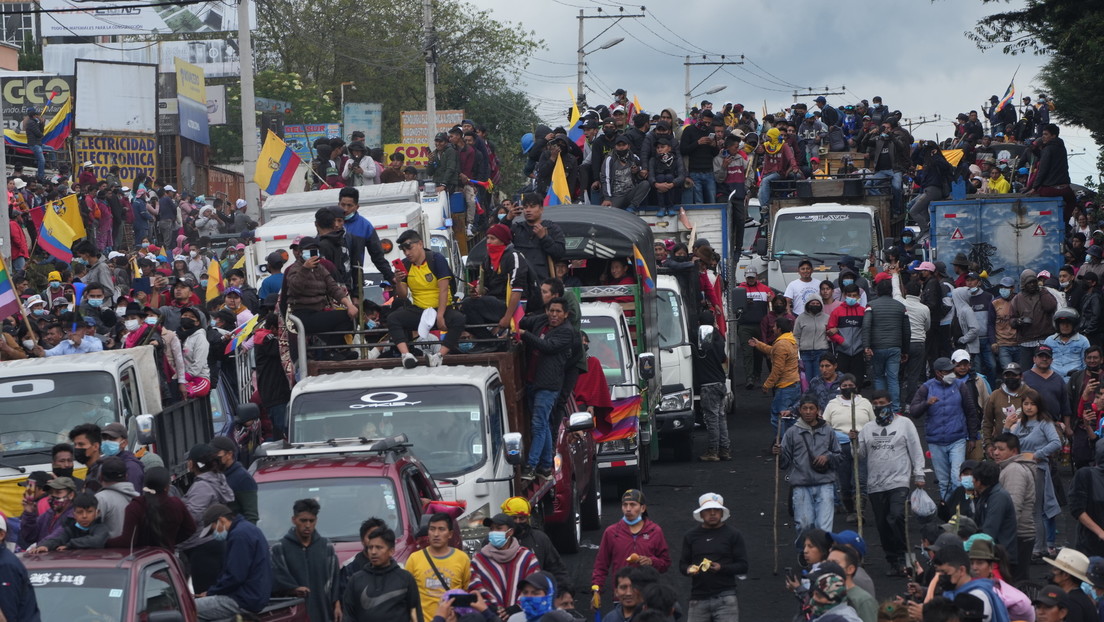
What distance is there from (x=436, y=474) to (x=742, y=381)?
16351 mm

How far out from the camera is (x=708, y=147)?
2786cm

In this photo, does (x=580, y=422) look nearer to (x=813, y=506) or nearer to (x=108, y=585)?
(x=813, y=506)

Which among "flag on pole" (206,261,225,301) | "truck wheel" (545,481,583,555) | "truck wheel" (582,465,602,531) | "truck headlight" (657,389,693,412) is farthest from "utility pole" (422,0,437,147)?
"truck wheel" (545,481,583,555)

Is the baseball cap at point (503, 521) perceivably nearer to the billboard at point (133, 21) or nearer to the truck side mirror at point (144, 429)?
the truck side mirror at point (144, 429)

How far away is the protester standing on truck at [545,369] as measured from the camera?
1439 cm

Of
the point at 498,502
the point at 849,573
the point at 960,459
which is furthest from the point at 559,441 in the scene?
the point at 849,573

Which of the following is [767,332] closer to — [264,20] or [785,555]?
[785,555]

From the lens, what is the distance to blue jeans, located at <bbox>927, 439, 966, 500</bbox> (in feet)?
53.0

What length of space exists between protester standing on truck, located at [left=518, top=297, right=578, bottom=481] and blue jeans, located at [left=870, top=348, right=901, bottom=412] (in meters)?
6.97

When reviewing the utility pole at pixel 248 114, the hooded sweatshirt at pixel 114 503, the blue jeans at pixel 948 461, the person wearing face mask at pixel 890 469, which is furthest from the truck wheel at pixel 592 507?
the utility pole at pixel 248 114

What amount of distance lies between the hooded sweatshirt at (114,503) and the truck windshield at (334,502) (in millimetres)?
1392

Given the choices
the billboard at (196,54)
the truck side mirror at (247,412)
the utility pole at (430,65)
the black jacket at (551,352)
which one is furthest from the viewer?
the billboard at (196,54)

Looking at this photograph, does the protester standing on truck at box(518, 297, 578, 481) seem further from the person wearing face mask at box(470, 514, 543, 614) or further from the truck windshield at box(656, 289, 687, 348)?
the truck windshield at box(656, 289, 687, 348)

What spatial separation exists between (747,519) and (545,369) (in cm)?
365
